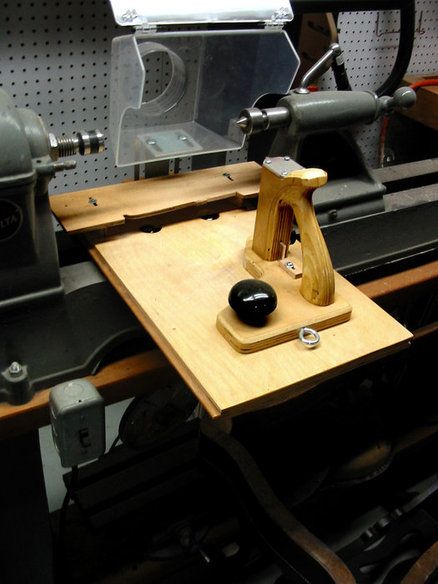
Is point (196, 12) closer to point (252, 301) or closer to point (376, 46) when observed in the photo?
point (252, 301)

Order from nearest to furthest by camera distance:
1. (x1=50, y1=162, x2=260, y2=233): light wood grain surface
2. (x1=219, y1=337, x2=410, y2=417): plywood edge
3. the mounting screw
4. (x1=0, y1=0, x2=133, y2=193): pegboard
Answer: (x1=219, y1=337, x2=410, y2=417): plywood edge, the mounting screw, (x1=50, y1=162, x2=260, y2=233): light wood grain surface, (x1=0, y1=0, x2=133, y2=193): pegboard

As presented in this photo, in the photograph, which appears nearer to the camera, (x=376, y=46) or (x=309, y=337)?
(x=309, y=337)

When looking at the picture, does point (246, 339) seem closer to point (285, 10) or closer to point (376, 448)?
point (285, 10)

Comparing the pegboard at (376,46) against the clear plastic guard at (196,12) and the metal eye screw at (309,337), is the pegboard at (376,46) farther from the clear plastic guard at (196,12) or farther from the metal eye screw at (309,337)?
the metal eye screw at (309,337)

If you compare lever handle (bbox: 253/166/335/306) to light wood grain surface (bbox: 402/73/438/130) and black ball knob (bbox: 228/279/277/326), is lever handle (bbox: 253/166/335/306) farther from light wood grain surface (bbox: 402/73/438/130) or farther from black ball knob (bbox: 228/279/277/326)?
light wood grain surface (bbox: 402/73/438/130)

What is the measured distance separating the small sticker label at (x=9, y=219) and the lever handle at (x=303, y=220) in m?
0.35

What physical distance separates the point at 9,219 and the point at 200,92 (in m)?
0.55

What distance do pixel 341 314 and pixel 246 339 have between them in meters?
0.15

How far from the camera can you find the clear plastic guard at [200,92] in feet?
3.24

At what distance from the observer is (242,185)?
1035 millimetres

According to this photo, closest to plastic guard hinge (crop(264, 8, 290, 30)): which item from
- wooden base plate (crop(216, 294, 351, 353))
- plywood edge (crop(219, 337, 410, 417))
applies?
wooden base plate (crop(216, 294, 351, 353))

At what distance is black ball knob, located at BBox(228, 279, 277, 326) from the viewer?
0.71m

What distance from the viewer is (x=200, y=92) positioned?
3.63ft

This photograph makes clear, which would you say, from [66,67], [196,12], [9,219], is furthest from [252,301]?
[66,67]
